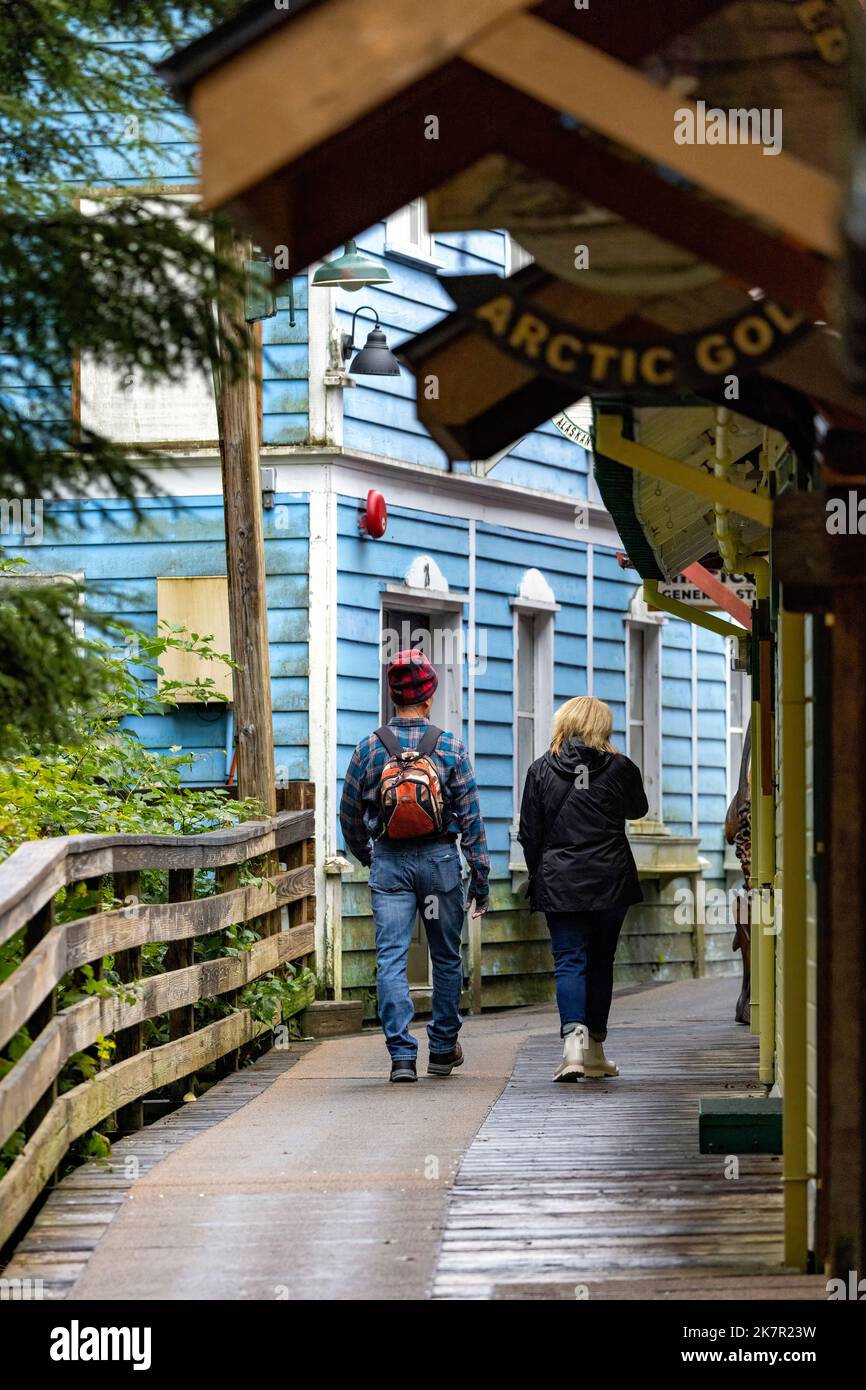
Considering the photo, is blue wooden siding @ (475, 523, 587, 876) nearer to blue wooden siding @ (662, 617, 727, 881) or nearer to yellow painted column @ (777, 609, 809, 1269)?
blue wooden siding @ (662, 617, 727, 881)

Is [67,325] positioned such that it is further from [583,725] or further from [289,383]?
[289,383]

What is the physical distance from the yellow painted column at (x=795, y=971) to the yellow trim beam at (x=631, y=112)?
199 cm

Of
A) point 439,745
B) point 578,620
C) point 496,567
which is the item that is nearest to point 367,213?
point 439,745

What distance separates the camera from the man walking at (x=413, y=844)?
363 inches

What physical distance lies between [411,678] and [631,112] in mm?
5732

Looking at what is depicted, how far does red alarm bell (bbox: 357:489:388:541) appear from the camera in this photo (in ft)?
42.2

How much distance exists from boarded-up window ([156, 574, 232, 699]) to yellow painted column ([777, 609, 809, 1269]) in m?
7.56

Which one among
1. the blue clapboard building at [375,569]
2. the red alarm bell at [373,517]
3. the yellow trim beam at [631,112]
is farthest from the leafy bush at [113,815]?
the yellow trim beam at [631,112]

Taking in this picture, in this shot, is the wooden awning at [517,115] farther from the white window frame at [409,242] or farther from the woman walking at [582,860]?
the white window frame at [409,242]

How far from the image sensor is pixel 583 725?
9289mm

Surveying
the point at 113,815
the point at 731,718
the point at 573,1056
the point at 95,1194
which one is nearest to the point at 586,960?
the point at 573,1056

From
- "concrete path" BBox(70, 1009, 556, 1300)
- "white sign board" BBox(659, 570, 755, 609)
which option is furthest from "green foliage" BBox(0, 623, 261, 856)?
"white sign board" BBox(659, 570, 755, 609)
